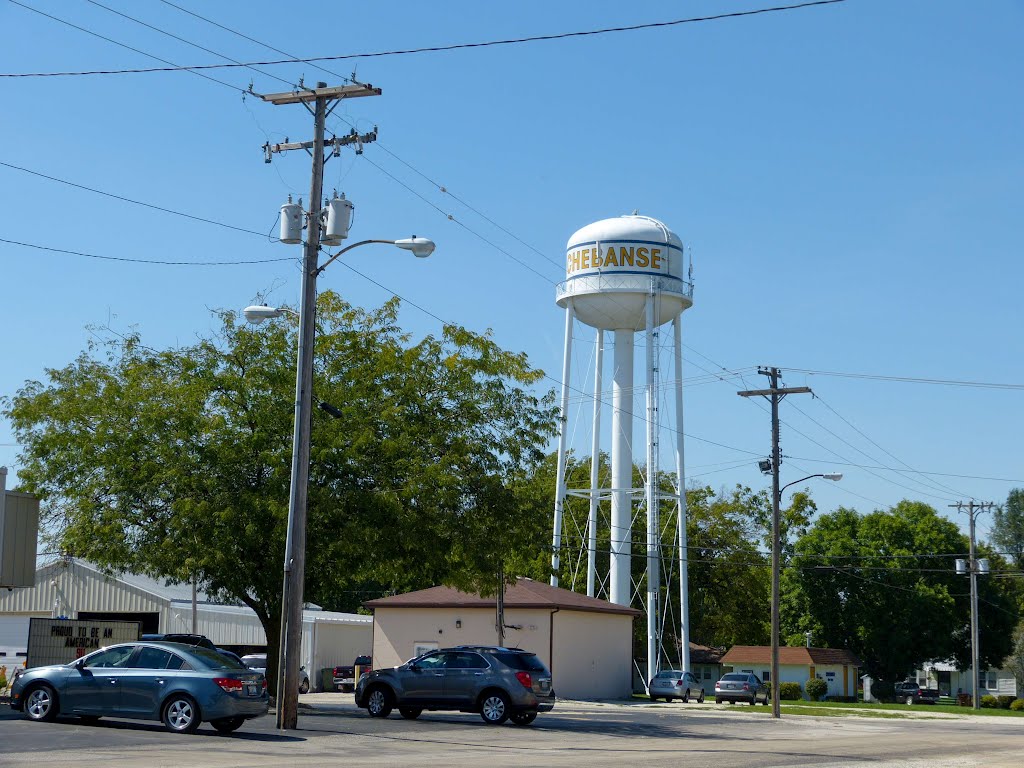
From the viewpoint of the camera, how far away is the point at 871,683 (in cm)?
7831

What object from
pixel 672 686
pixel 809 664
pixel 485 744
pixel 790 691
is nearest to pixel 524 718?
pixel 485 744

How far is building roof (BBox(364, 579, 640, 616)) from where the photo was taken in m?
44.8

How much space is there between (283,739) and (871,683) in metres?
64.1

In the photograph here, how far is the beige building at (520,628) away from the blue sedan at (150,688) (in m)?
23.9

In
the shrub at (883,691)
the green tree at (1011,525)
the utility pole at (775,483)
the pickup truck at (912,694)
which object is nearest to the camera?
the utility pole at (775,483)

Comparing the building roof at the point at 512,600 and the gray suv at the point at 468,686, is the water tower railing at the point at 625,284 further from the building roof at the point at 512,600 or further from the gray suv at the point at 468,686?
the gray suv at the point at 468,686

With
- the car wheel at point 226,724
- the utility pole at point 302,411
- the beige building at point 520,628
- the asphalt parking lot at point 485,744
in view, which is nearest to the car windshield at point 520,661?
the asphalt parking lot at point 485,744

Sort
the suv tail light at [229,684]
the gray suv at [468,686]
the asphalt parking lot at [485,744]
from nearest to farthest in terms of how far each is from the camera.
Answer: the asphalt parking lot at [485,744] < the suv tail light at [229,684] < the gray suv at [468,686]

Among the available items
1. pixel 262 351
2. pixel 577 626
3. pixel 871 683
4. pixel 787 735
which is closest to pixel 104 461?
pixel 262 351

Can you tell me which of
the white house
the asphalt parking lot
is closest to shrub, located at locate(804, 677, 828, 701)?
the white house

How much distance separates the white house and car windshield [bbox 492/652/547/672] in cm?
4761

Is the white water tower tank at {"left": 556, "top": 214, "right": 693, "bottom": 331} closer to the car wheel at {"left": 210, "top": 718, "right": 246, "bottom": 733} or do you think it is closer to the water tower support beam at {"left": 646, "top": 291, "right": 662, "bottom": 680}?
the water tower support beam at {"left": 646, "top": 291, "right": 662, "bottom": 680}

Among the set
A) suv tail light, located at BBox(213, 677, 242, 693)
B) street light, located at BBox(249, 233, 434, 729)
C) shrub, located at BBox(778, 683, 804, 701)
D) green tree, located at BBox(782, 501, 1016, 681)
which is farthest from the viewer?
green tree, located at BBox(782, 501, 1016, 681)

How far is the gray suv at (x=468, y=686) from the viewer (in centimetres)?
2683
